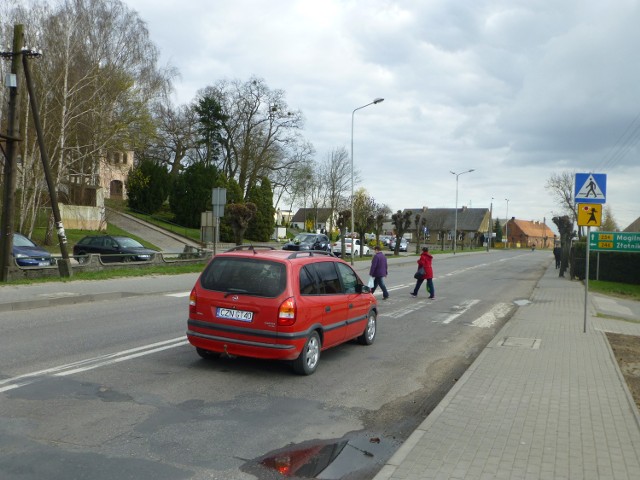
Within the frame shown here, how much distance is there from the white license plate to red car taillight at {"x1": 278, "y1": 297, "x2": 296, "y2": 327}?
39 cm

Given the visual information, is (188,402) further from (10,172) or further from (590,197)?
(10,172)

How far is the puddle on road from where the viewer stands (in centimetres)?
432

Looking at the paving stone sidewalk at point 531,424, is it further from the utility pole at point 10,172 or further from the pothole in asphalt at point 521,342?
the utility pole at point 10,172

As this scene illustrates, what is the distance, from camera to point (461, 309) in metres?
15.4

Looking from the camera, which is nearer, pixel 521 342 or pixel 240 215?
pixel 521 342

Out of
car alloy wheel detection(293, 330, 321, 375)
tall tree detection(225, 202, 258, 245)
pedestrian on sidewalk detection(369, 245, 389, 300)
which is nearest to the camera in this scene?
car alloy wheel detection(293, 330, 321, 375)

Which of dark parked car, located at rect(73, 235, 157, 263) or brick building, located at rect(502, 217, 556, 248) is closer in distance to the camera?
dark parked car, located at rect(73, 235, 157, 263)

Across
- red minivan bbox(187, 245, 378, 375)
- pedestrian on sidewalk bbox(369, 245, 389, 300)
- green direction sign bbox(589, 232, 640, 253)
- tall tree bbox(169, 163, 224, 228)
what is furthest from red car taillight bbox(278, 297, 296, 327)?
tall tree bbox(169, 163, 224, 228)

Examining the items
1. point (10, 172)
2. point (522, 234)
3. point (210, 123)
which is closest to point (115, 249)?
point (10, 172)

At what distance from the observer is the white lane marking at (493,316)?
1284cm

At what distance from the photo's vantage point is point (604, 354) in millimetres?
9102

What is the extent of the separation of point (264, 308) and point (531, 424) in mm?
3233

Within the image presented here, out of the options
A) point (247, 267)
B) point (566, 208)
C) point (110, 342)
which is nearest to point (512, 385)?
point (247, 267)

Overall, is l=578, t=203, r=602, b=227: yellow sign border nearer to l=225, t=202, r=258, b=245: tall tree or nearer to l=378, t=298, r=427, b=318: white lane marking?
l=378, t=298, r=427, b=318: white lane marking
